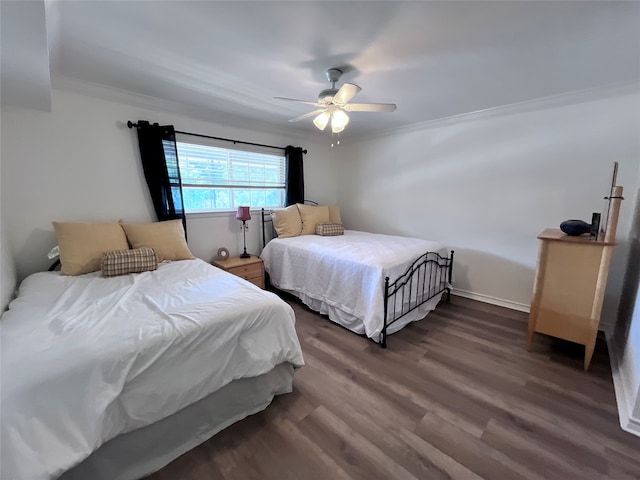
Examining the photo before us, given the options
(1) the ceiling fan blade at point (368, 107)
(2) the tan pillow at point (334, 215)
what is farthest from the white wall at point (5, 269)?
(2) the tan pillow at point (334, 215)

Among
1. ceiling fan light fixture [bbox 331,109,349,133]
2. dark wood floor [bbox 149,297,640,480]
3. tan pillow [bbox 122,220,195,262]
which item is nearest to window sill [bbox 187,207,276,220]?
tan pillow [bbox 122,220,195,262]

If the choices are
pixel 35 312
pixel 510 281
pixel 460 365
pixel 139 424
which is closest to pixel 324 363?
pixel 460 365

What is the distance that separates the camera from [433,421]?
1562mm

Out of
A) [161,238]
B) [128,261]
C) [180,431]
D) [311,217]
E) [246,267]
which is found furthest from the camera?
[311,217]

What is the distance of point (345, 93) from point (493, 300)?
297 centimetres

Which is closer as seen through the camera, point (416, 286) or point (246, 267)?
point (416, 286)

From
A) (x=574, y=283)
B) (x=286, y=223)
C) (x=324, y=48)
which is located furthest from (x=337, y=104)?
(x=574, y=283)

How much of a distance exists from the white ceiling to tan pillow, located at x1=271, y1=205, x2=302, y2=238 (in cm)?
145

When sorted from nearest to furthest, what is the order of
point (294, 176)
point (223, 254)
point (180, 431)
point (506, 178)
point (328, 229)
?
1. point (180, 431)
2. point (506, 178)
3. point (223, 254)
4. point (328, 229)
5. point (294, 176)

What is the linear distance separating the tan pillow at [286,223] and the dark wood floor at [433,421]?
162cm

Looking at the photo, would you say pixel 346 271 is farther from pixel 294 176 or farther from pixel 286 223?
pixel 294 176

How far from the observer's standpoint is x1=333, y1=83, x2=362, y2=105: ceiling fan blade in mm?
1874

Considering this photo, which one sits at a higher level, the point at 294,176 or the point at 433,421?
the point at 294,176

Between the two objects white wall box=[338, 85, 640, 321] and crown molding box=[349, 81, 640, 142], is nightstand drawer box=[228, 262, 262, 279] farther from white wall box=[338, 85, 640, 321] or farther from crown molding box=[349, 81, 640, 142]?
crown molding box=[349, 81, 640, 142]
